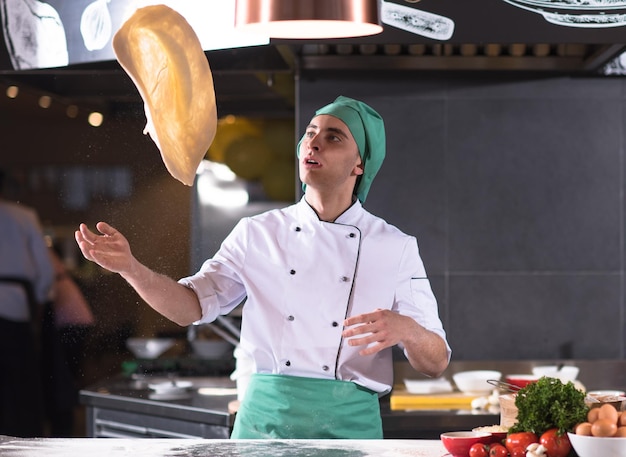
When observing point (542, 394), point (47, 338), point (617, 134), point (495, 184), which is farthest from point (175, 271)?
point (542, 394)

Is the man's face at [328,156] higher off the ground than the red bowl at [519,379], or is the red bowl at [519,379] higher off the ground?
the man's face at [328,156]

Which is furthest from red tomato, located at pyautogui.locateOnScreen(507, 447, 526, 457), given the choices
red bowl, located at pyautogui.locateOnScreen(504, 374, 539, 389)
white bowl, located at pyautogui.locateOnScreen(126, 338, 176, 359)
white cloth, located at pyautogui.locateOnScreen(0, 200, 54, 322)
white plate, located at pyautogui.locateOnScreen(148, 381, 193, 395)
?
white cloth, located at pyautogui.locateOnScreen(0, 200, 54, 322)

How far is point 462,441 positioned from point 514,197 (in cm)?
211

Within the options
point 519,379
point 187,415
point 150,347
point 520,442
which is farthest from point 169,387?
point 520,442

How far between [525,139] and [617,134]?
1.17ft

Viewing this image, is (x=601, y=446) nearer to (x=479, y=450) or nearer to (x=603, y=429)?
(x=603, y=429)

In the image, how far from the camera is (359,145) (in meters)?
2.75

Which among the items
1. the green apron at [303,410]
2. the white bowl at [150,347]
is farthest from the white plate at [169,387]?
the green apron at [303,410]

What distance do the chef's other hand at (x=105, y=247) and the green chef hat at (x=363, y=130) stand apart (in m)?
0.70

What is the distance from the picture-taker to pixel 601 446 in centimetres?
188

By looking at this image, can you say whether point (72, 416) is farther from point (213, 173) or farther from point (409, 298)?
point (409, 298)

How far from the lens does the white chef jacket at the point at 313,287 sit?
2.61m

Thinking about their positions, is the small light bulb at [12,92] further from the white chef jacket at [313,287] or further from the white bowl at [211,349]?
the white chef jacket at [313,287]

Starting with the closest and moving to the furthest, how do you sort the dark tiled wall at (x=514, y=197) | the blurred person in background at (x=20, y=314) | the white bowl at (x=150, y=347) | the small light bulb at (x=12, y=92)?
the dark tiled wall at (x=514, y=197), the white bowl at (x=150, y=347), the blurred person in background at (x=20, y=314), the small light bulb at (x=12, y=92)
